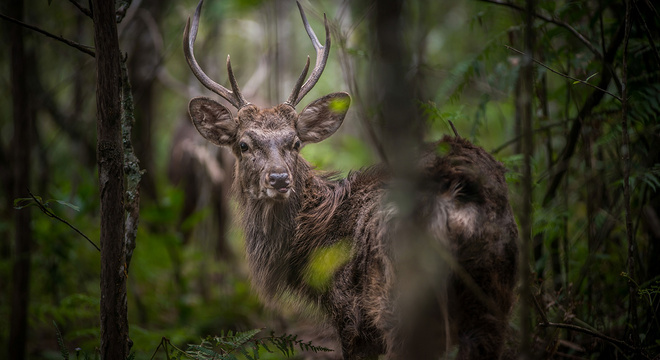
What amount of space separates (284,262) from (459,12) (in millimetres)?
11376

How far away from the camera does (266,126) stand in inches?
205

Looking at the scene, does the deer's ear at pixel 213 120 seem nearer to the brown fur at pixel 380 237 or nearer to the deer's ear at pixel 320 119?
the brown fur at pixel 380 237

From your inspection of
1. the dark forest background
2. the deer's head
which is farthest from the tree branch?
the deer's head

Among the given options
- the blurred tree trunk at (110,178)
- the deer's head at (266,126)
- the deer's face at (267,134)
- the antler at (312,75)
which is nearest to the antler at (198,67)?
the deer's head at (266,126)

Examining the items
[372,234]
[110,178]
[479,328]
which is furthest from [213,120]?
→ [479,328]

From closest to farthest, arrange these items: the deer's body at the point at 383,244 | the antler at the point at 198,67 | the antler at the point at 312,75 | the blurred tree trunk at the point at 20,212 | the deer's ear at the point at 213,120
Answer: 1. the deer's body at the point at 383,244
2. the antler at the point at 198,67
3. the antler at the point at 312,75
4. the deer's ear at the point at 213,120
5. the blurred tree trunk at the point at 20,212

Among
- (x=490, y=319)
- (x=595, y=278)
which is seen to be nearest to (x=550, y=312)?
(x=595, y=278)

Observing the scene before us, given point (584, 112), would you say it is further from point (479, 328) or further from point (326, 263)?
point (326, 263)

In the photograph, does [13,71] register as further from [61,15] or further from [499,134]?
[499,134]

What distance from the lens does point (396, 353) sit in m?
3.65

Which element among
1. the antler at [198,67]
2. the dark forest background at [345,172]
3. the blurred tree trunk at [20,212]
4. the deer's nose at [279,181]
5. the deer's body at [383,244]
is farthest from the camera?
the blurred tree trunk at [20,212]

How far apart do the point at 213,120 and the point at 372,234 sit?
249 cm

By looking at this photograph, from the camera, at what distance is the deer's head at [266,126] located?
488 centimetres

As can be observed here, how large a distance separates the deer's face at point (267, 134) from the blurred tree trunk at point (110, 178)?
62.0 inches
